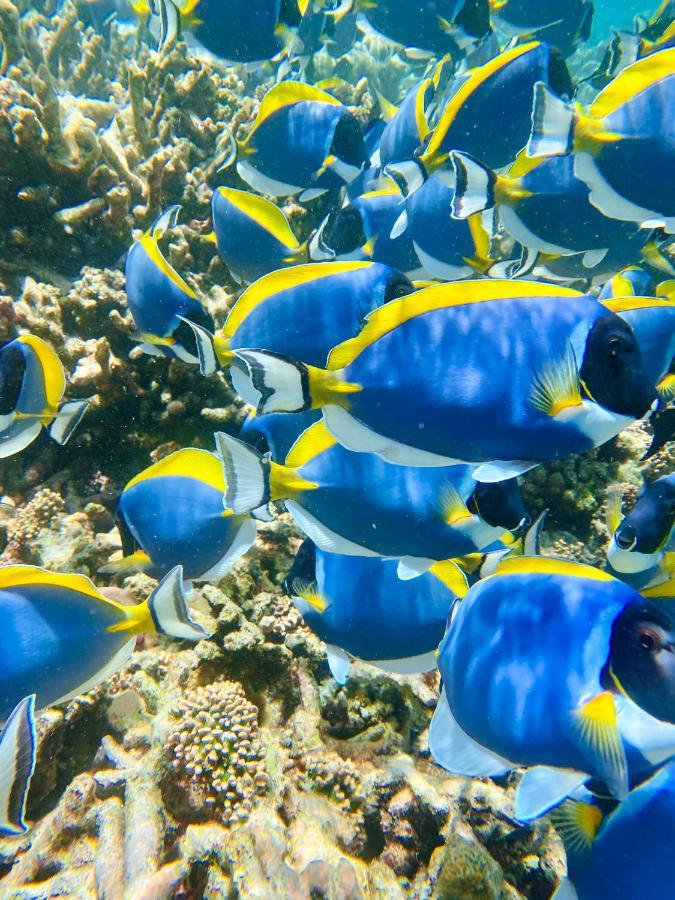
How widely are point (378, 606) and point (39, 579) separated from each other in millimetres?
1261

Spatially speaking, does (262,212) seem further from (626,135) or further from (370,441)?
(370,441)

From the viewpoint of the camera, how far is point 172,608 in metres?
1.94

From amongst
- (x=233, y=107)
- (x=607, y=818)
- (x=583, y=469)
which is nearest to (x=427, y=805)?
(x=607, y=818)

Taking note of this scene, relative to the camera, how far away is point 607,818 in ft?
4.74

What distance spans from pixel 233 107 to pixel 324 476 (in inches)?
220

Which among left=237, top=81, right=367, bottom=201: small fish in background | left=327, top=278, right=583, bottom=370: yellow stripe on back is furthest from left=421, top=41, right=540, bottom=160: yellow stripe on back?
left=327, top=278, right=583, bottom=370: yellow stripe on back

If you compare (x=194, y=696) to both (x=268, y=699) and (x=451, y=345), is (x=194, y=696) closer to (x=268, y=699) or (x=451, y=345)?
(x=268, y=699)

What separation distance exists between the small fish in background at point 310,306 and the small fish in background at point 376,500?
364 mm

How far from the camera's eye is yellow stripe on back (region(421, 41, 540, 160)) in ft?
8.43

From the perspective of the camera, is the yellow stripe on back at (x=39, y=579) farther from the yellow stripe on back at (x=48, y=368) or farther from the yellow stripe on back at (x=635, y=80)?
the yellow stripe on back at (x=635, y=80)

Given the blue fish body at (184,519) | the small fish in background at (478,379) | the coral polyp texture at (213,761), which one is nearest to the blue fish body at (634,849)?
the small fish in background at (478,379)

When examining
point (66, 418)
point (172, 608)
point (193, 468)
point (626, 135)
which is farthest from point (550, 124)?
point (66, 418)

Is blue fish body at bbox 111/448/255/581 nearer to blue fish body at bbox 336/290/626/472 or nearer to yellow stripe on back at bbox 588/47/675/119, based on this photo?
blue fish body at bbox 336/290/626/472

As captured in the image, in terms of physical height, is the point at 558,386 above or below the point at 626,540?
above
